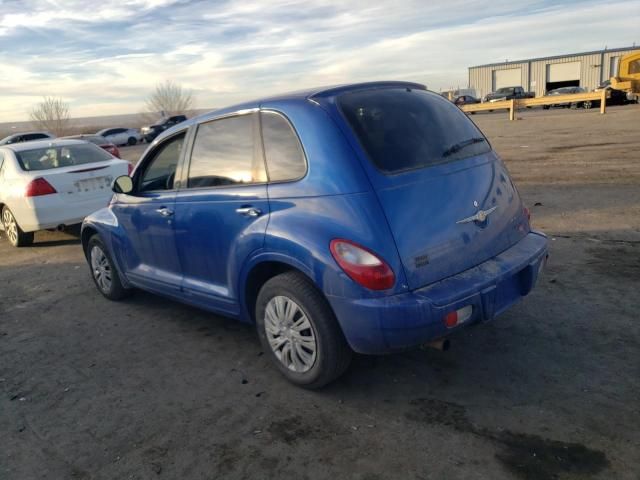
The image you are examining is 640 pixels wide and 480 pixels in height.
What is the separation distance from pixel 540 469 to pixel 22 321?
4.71 meters

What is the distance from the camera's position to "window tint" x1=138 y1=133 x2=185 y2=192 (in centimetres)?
450

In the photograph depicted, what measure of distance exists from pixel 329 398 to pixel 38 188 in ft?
19.9

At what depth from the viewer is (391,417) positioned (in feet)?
10.5

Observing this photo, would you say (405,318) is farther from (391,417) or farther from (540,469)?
(540,469)

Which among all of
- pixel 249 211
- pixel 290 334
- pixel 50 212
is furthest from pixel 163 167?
pixel 50 212

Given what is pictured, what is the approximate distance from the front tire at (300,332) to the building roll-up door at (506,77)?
70278 mm

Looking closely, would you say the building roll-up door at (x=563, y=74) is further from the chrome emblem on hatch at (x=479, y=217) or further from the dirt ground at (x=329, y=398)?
the chrome emblem on hatch at (x=479, y=217)

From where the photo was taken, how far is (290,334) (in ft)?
11.5

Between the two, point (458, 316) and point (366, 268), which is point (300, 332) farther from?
point (458, 316)

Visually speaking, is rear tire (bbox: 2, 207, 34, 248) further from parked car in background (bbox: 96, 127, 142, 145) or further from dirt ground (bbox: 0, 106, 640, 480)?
parked car in background (bbox: 96, 127, 142, 145)

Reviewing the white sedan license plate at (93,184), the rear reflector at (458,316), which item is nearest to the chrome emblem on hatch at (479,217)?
the rear reflector at (458,316)

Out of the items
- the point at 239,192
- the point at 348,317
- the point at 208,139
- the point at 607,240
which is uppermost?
the point at 208,139

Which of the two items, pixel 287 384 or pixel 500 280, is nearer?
pixel 500 280

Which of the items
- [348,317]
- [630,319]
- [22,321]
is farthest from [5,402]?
[630,319]
